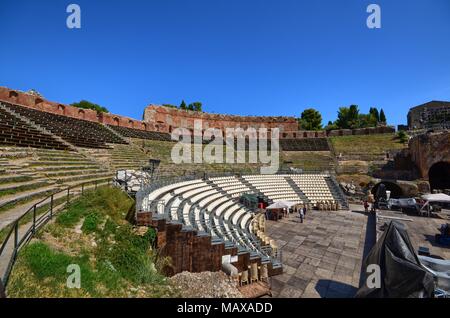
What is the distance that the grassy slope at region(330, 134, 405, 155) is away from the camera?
30805 mm

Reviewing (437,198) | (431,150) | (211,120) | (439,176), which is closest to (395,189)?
(431,150)

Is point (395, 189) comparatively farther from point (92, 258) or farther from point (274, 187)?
point (92, 258)

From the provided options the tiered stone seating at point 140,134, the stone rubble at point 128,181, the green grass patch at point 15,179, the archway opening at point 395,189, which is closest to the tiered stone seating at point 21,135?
the green grass patch at point 15,179

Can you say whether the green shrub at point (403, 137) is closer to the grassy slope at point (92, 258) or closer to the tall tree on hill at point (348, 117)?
the tall tree on hill at point (348, 117)

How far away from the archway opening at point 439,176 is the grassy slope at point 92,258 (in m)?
33.1

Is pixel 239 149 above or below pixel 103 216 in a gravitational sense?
above

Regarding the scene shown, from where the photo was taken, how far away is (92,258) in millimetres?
4621

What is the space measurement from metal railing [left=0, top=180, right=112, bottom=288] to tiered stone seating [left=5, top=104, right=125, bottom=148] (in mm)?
9374

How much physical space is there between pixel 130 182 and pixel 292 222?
11.2 meters

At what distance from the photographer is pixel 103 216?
6.45 metres

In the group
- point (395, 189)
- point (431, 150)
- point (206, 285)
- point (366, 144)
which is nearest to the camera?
point (206, 285)

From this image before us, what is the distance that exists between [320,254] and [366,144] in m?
32.1
